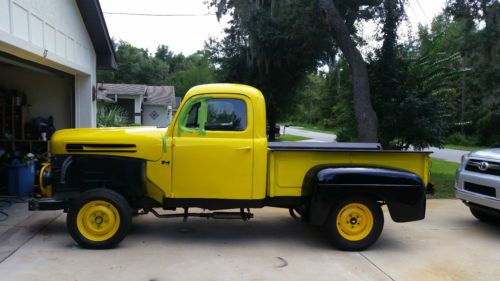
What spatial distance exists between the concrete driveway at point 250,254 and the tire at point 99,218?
0.49 feet

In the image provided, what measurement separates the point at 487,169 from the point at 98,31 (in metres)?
8.67

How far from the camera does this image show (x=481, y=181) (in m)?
7.09

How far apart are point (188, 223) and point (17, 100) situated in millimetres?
5438

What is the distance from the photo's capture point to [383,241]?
675 cm

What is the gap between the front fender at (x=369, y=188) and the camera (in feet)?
19.7

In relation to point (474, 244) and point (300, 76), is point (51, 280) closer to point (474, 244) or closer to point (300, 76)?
point (474, 244)

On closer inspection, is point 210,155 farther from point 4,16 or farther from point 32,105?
point 32,105

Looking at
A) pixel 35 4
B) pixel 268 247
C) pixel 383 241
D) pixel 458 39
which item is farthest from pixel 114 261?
pixel 458 39

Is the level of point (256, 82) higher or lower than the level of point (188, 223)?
higher

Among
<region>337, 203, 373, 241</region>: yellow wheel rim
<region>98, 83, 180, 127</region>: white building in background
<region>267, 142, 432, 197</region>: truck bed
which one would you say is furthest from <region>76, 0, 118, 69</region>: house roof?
<region>98, 83, 180, 127</region>: white building in background

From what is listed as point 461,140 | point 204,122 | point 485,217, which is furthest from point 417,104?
point 461,140

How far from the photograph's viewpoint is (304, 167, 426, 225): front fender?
237 inches

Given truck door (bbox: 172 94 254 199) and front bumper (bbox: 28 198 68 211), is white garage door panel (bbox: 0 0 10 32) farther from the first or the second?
truck door (bbox: 172 94 254 199)

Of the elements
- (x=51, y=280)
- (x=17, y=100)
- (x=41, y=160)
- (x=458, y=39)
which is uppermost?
(x=458, y=39)
